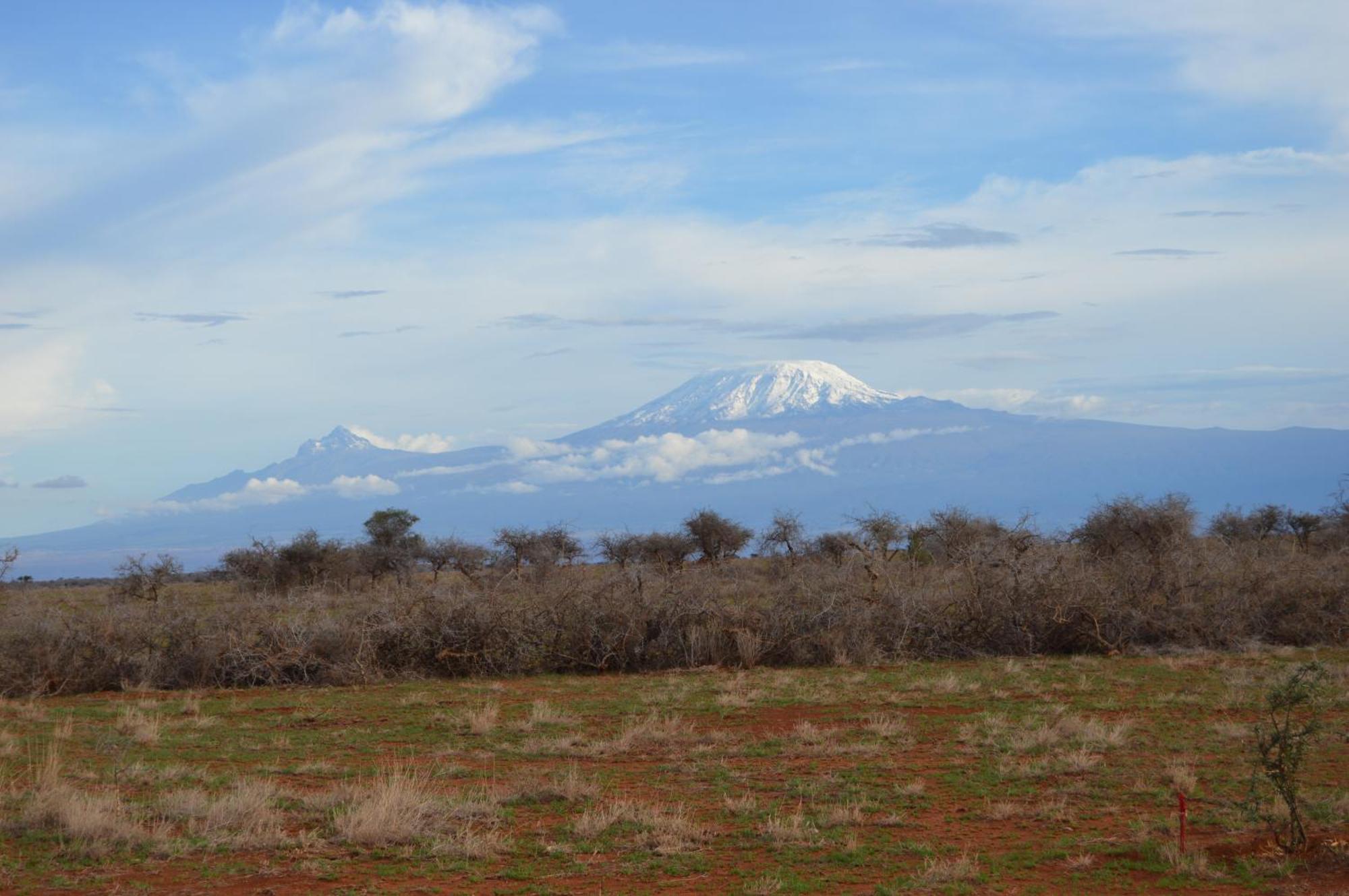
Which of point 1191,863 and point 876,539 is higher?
point 876,539

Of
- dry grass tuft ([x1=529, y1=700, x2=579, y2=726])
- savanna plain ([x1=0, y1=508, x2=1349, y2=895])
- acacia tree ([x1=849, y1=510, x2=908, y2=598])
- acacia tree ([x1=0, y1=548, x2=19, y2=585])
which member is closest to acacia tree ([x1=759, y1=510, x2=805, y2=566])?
acacia tree ([x1=849, y1=510, x2=908, y2=598])

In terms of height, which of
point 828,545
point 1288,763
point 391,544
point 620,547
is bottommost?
point 1288,763

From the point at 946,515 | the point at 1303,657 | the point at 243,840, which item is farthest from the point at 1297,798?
the point at 946,515

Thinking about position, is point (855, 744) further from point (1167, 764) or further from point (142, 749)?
point (142, 749)

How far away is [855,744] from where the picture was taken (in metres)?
14.2

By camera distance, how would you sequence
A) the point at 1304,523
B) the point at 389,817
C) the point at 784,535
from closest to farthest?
the point at 389,817 < the point at 784,535 < the point at 1304,523

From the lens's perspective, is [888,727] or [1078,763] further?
[888,727]

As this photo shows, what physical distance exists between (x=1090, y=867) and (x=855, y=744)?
17.3ft

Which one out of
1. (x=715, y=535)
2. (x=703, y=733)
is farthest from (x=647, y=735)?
(x=715, y=535)

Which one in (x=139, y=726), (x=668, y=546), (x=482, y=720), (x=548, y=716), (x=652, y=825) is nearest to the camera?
(x=652, y=825)

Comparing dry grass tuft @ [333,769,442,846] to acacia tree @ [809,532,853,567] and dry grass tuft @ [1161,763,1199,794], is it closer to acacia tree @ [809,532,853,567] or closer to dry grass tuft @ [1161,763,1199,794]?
dry grass tuft @ [1161,763,1199,794]

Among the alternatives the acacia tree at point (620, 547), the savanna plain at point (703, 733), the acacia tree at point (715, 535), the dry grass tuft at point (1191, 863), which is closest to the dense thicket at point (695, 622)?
the savanna plain at point (703, 733)

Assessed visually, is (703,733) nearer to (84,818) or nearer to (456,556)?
(84,818)

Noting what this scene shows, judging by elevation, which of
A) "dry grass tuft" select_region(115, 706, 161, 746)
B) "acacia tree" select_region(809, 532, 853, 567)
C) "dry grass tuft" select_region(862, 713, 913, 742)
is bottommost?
"dry grass tuft" select_region(862, 713, 913, 742)
